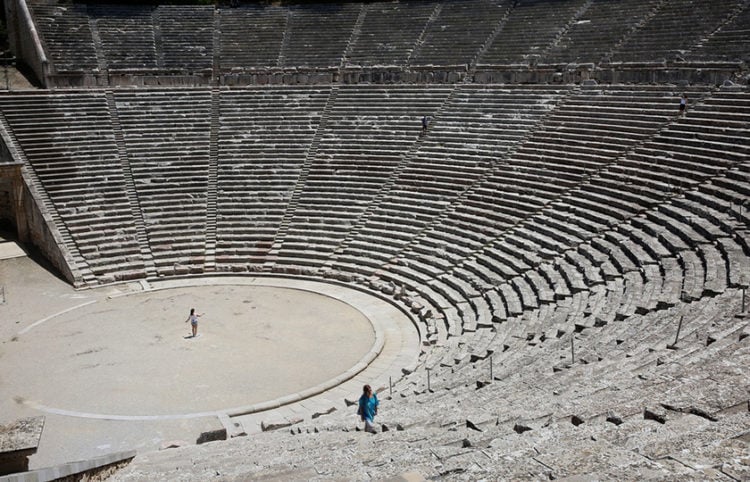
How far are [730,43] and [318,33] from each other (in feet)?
59.6

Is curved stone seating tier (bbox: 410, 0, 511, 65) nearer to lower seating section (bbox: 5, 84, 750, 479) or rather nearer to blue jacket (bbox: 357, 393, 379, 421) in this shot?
lower seating section (bbox: 5, 84, 750, 479)

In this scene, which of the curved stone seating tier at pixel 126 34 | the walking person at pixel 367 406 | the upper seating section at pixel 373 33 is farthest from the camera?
the curved stone seating tier at pixel 126 34

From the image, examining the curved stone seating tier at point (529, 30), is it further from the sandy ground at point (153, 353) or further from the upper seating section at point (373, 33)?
the sandy ground at point (153, 353)

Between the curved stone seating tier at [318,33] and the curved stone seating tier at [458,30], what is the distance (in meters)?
3.86

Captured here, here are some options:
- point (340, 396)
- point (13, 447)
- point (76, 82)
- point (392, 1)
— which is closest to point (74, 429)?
point (340, 396)

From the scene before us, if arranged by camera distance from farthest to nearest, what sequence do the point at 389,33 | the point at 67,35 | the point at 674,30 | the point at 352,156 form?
the point at 389,33 < the point at 67,35 < the point at 674,30 < the point at 352,156

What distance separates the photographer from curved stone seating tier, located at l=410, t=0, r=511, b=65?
30.4m

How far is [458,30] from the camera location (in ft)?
105

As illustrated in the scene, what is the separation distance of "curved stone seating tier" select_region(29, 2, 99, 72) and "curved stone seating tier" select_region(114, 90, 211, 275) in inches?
148

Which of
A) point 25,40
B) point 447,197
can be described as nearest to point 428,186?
point 447,197

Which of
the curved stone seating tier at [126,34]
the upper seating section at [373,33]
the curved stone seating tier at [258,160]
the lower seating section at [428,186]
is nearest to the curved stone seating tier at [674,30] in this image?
the upper seating section at [373,33]

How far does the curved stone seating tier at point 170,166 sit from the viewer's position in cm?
2255

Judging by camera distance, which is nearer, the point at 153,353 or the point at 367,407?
the point at 367,407

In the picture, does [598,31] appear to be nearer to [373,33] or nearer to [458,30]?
[458,30]
